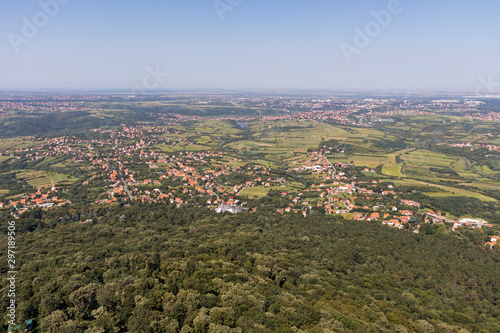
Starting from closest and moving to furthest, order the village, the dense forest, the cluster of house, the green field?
the dense forest, the cluster of house, the village, the green field

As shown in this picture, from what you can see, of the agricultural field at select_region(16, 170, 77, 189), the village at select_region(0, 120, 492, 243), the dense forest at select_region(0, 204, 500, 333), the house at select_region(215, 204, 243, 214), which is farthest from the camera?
the agricultural field at select_region(16, 170, 77, 189)

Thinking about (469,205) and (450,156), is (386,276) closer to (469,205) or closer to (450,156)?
(469,205)

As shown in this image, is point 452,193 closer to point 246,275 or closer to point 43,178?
point 246,275

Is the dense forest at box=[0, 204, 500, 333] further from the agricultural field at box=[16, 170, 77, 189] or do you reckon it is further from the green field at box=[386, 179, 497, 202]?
the agricultural field at box=[16, 170, 77, 189]

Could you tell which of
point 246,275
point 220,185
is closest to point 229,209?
point 220,185

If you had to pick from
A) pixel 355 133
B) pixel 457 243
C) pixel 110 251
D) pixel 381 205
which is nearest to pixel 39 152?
pixel 110 251

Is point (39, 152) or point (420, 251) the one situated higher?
point (39, 152)

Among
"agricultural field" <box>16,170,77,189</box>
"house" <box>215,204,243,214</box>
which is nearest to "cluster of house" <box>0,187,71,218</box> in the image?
"agricultural field" <box>16,170,77,189</box>

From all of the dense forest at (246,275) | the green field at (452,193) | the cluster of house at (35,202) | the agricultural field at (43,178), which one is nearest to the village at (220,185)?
the cluster of house at (35,202)
